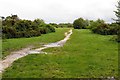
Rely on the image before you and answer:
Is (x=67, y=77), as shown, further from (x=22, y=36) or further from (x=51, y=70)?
(x=22, y=36)

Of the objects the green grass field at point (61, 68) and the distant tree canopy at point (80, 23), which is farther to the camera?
the distant tree canopy at point (80, 23)

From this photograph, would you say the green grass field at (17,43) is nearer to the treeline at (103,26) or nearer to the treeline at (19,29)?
the treeline at (19,29)

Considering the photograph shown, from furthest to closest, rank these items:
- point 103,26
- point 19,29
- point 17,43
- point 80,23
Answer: point 80,23 < point 103,26 < point 19,29 < point 17,43

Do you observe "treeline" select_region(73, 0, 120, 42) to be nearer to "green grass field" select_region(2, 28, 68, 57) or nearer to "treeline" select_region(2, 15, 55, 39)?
"green grass field" select_region(2, 28, 68, 57)

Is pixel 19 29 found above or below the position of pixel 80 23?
below

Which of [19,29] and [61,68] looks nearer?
[61,68]

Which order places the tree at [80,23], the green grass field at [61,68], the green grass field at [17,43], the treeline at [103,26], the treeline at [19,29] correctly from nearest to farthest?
the green grass field at [61,68], the green grass field at [17,43], the treeline at [103,26], the treeline at [19,29], the tree at [80,23]

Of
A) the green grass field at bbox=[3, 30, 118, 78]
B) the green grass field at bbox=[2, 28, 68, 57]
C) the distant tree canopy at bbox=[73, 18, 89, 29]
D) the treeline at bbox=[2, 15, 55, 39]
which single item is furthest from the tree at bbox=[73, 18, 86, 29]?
the green grass field at bbox=[3, 30, 118, 78]

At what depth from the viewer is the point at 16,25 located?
64812mm

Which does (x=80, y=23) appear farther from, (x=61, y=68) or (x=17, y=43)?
(x=61, y=68)

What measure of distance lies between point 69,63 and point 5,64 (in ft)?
17.7

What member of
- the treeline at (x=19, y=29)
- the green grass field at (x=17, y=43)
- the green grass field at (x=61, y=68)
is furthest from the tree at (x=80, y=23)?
the green grass field at (x=61, y=68)

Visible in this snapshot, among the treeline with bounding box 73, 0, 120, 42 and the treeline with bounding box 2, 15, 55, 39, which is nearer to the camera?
the treeline with bounding box 73, 0, 120, 42

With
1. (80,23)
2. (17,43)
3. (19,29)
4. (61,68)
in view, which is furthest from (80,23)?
(61,68)
